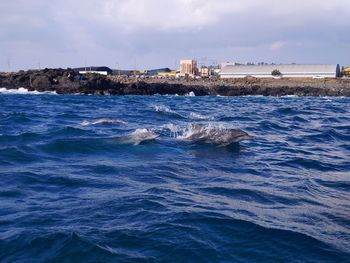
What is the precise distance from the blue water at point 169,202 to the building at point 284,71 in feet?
317

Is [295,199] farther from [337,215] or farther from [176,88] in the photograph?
[176,88]

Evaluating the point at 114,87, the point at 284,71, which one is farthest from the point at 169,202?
the point at 284,71

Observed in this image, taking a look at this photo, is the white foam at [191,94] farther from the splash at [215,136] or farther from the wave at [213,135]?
the splash at [215,136]

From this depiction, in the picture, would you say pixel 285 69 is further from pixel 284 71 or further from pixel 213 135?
pixel 213 135

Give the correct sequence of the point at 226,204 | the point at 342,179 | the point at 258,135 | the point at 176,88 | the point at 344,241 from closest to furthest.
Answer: the point at 344,241 < the point at 226,204 < the point at 342,179 < the point at 258,135 < the point at 176,88

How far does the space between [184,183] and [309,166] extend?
12.8ft

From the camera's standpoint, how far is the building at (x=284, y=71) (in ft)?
342

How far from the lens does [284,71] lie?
109250 millimetres

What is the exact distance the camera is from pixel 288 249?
5.18 metres

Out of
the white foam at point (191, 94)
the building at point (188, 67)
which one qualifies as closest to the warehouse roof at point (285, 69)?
the building at point (188, 67)

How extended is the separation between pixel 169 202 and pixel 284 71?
10725 centimetres

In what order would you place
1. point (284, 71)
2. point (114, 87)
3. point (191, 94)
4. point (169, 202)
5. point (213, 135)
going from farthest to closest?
1. point (284, 71)
2. point (191, 94)
3. point (114, 87)
4. point (213, 135)
5. point (169, 202)

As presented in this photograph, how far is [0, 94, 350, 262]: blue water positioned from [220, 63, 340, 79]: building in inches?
3808

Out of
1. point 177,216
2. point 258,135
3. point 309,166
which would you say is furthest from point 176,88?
point 177,216
